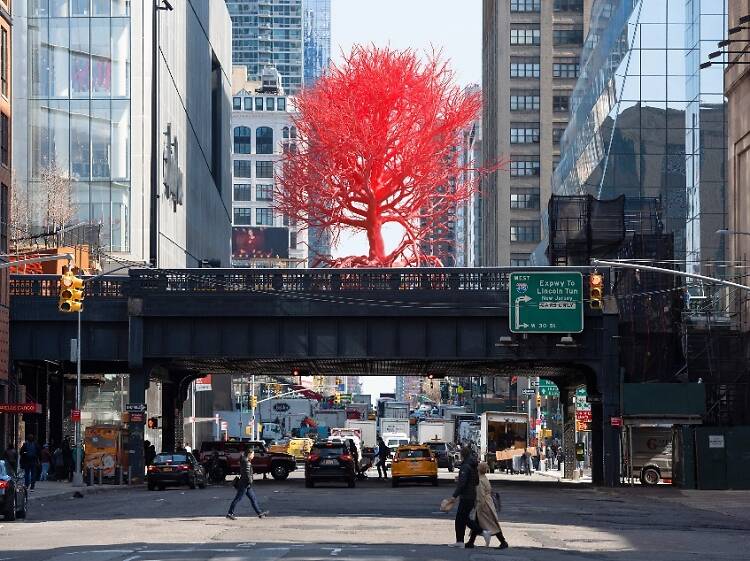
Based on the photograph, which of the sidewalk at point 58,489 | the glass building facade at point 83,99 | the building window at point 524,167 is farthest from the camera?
the building window at point 524,167

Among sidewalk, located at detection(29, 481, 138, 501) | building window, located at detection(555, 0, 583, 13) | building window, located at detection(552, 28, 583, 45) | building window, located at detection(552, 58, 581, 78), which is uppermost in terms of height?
building window, located at detection(555, 0, 583, 13)

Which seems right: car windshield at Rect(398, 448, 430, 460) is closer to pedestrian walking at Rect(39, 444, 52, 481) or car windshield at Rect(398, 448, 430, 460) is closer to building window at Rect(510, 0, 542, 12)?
pedestrian walking at Rect(39, 444, 52, 481)

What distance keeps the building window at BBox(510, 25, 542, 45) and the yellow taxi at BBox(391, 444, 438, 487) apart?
4535 inches

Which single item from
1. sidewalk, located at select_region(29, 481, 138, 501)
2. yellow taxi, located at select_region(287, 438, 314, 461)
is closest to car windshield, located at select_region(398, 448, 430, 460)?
sidewalk, located at select_region(29, 481, 138, 501)

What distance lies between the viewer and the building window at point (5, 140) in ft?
202

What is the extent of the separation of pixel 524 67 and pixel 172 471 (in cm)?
12096

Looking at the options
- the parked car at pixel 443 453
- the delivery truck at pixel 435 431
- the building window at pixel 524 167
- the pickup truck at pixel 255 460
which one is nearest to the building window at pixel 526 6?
the building window at pixel 524 167

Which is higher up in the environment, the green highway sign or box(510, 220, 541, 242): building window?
box(510, 220, 541, 242): building window

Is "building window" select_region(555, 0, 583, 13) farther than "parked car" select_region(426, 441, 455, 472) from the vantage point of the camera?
Yes

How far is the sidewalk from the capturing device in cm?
5012

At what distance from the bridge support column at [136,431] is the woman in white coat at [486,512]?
34253 millimetres

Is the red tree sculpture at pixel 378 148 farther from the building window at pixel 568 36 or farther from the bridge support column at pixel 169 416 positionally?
the building window at pixel 568 36

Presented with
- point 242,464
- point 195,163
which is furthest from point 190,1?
point 242,464

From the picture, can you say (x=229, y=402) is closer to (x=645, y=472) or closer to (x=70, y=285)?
(x=645, y=472)
